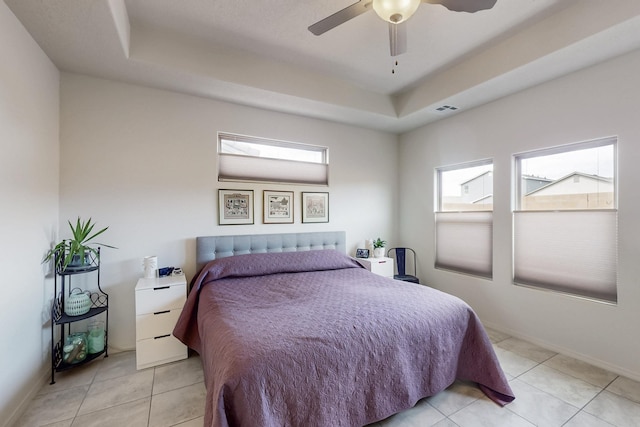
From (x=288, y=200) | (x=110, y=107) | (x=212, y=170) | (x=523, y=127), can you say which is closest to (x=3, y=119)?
(x=110, y=107)

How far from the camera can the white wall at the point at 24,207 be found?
177 cm

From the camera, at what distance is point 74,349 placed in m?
2.36

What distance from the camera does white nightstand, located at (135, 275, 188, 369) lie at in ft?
7.97

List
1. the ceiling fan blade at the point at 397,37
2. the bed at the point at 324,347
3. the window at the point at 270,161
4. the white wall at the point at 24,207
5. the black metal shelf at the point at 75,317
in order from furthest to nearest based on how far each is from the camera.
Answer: the window at the point at 270,161, the black metal shelf at the point at 75,317, the ceiling fan blade at the point at 397,37, the white wall at the point at 24,207, the bed at the point at 324,347

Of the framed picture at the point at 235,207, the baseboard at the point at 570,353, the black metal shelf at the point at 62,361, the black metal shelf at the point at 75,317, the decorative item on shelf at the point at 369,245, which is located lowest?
the baseboard at the point at 570,353

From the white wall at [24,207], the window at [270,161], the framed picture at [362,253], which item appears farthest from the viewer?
the framed picture at [362,253]

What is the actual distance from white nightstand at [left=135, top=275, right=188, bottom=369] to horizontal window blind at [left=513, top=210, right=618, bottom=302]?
11.6ft

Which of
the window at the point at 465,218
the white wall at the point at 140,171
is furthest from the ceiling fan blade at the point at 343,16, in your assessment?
the window at the point at 465,218

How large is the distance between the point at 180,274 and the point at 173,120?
1.63 metres

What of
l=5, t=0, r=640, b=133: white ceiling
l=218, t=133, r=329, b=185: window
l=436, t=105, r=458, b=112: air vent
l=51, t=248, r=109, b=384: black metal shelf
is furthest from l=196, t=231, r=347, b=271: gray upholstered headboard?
l=436, t=105, r=458, b=112: air vent

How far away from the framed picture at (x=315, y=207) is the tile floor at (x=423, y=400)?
2.05 meters

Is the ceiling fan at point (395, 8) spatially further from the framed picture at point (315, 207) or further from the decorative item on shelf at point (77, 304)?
the decorative item on shelf at point (77, 304)

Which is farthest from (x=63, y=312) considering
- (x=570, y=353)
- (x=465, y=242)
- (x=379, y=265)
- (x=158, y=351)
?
(x=570, y=353)

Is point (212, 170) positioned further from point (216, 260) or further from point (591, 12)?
point (591, 12)
